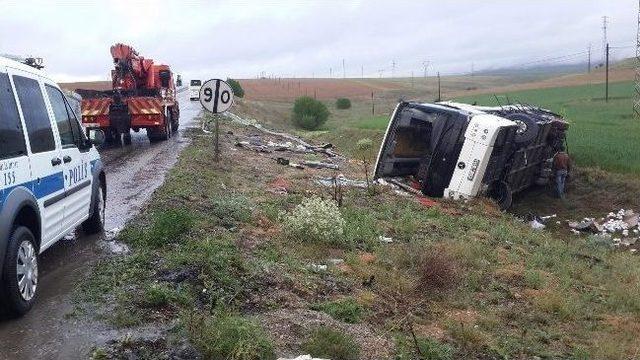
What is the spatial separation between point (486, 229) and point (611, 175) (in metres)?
8.58

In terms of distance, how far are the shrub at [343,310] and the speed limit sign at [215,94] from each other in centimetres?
828

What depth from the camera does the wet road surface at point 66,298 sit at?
4.62 metres

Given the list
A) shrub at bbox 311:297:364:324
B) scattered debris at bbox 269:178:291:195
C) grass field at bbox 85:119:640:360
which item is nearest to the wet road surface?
grass field at bbox 85:119:640:360

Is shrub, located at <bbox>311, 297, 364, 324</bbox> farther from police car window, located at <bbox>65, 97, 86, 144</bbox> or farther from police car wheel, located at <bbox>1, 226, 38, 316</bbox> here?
police car window, located at <bbox>65, 97, 86, 144</bbox>

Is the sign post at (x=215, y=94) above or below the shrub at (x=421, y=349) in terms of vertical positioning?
above

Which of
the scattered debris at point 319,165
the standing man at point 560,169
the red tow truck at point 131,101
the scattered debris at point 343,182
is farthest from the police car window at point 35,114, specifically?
→ the standing man at point 560,169

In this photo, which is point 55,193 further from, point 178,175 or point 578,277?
point 578,277

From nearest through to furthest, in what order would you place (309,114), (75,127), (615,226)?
(75,127) < (615,226) < (309,114)

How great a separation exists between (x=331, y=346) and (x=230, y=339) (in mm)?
814

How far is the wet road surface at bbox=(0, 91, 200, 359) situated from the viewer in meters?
4.62

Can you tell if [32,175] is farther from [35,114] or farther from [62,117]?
[62,117]

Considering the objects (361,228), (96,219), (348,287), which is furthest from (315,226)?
(96,219)

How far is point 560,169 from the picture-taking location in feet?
59.4

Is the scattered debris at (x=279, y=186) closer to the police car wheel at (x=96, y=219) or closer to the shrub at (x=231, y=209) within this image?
the shrub at (x=231, y=209)
